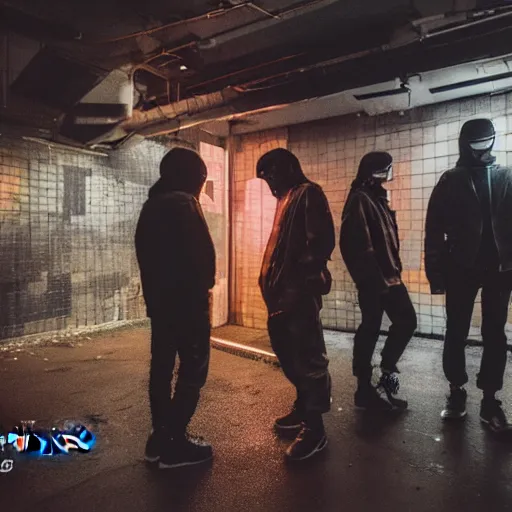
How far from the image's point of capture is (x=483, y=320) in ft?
10.5

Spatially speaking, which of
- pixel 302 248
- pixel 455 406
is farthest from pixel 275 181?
pixel 455 406

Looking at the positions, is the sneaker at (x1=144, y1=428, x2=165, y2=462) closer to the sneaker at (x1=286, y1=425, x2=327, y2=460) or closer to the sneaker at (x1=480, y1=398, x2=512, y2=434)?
the sneaker at (x1=286, y1=425, x2=327, y2=460)

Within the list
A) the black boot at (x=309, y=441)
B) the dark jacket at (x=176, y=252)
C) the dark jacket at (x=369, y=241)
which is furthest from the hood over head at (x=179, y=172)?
the black boot at (x=309, y=441)

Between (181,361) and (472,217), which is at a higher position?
(472,217)

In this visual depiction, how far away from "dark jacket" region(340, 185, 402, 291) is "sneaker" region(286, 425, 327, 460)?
1274mm

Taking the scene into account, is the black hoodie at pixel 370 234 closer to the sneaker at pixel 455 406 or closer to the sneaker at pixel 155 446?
the sneaker at pixel 455 406

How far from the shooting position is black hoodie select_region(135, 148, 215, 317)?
101 inches

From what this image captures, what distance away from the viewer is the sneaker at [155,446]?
268 cm

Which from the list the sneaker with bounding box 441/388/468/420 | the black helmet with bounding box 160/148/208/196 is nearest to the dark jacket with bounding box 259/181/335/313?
the black helmet with bounding box 160/148/208/196

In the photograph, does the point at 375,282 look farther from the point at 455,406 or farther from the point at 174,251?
the point at 174,251

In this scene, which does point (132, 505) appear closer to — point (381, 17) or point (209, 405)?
point (209, 405)

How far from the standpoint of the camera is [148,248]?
8.71 feet

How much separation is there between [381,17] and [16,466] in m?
5.48

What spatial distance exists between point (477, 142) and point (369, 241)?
110cm
